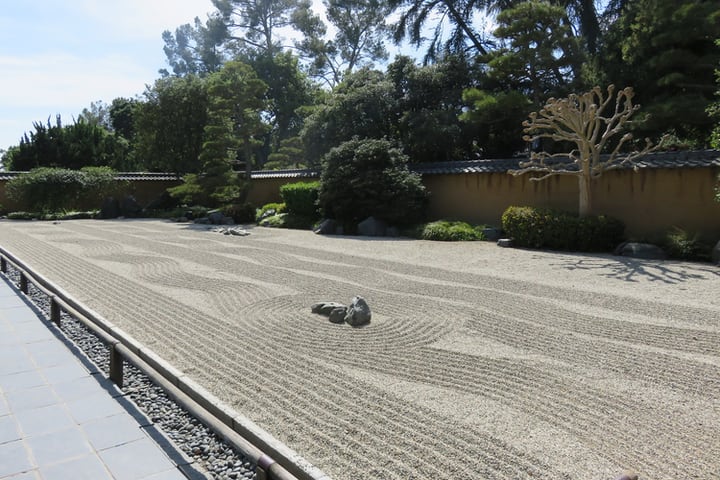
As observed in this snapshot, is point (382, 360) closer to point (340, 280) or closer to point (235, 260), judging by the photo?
point (340, 280)

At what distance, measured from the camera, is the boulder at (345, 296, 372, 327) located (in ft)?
16.7

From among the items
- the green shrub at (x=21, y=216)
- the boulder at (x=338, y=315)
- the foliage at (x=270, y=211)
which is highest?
the green shrub at (x=21, y=216)

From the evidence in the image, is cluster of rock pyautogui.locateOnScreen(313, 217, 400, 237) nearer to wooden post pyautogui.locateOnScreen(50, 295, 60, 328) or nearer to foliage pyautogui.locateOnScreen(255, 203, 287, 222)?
foliage pyautogui.locateOnScreen(255, 203, 287, 222)

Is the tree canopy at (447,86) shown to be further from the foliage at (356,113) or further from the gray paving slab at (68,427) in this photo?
the gray paving slab at (68,427)

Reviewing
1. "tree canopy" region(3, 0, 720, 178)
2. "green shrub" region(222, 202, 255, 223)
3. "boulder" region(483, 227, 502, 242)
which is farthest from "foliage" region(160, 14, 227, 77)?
"boulder" region(483, 227, 502, 242)

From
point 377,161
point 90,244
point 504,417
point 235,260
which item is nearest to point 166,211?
point 90,244

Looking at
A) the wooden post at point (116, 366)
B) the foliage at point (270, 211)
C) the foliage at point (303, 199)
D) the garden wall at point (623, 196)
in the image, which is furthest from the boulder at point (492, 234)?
the wooden post at point (116, 366)

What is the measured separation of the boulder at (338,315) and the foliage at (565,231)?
6457 millimetres

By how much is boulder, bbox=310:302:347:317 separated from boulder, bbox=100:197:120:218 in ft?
61.4

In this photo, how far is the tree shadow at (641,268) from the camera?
7176mm

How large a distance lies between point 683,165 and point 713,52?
3.70 m

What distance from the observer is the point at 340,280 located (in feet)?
24.4

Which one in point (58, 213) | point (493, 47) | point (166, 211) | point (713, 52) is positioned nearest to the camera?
point (713, 52)

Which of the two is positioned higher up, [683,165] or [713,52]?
[713,52]
